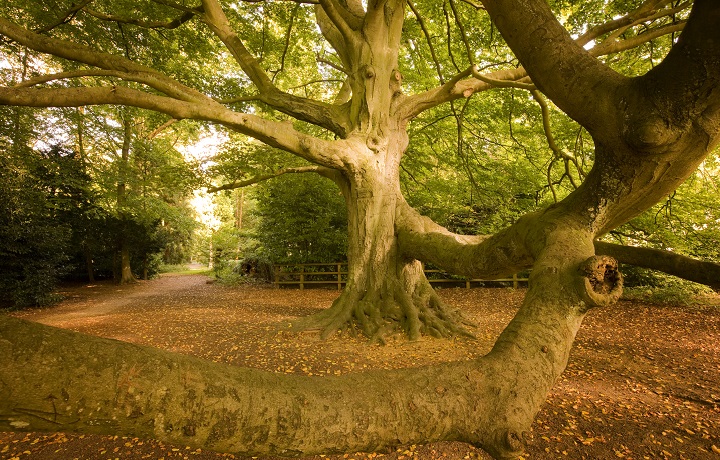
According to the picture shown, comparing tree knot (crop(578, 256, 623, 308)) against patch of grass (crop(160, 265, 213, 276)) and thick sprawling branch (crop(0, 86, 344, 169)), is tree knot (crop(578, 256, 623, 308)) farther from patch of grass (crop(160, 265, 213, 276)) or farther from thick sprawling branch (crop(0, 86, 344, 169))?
patch of grass (crop(160, 265, 213, 276))

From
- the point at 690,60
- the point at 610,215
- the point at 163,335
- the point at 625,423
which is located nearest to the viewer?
the point at 690,60

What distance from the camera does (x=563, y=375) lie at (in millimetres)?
4641

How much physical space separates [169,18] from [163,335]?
298 inches

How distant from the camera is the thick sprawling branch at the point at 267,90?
6.34m

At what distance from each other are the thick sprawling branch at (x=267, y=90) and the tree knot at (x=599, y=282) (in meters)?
5.87

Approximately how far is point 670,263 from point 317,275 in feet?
42.7

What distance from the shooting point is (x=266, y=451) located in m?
1.07

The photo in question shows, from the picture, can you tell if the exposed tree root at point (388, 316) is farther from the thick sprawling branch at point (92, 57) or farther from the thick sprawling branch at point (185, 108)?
the thick sprawling branch at point (92, 57)

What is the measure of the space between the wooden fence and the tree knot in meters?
11.3

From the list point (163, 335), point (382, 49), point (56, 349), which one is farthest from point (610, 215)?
point (163, 335)

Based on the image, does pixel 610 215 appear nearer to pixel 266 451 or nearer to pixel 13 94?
pixel 266 451

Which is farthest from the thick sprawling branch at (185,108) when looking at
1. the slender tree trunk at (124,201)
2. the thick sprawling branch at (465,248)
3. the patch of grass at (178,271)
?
the patch of grass at (178,271)

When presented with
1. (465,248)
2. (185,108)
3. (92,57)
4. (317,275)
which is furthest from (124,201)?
(465,248)

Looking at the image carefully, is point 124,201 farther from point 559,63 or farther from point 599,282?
point 599,282
